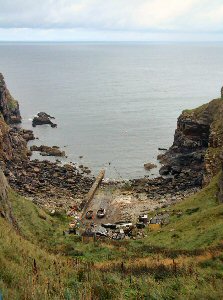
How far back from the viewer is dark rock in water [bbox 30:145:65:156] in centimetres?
9162

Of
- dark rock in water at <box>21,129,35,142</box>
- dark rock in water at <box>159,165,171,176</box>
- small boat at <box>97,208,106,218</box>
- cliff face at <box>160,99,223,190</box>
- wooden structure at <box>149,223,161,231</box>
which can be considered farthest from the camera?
dark rock in water at <box>21,129,35,142</box>

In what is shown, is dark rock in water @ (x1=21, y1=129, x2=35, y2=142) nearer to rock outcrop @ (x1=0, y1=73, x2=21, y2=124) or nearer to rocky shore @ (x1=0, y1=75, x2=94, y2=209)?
rock outcrop @ (x1=0, y1=73, x2=21, y2=124)

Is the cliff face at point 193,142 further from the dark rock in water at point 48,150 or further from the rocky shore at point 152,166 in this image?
the dark rock in water at point 48,150

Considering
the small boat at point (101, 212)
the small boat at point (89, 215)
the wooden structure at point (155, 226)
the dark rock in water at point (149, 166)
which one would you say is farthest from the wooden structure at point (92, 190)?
the wooden structure at point (155, 226)

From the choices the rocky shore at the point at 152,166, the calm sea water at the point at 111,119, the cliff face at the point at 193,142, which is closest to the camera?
the rocky shore at the point at 152,166

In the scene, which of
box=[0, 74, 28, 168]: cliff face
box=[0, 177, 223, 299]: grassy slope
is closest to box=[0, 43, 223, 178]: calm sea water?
box=[0, 74, 28, 168]: cliff face

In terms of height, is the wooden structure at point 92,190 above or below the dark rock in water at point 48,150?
below

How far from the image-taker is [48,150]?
93.2 metres

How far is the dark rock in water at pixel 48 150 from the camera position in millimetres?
91625

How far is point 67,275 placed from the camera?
51.4 feet

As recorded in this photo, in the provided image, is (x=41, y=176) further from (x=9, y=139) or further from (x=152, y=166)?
(x=152, y=166)

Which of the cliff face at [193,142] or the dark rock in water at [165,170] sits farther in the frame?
the dark rock in water at [165,170]

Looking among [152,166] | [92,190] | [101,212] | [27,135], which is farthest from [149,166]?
[27,135]

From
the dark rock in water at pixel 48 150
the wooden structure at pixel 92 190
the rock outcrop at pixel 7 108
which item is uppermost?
the rock outcrop at pixel 7 108
